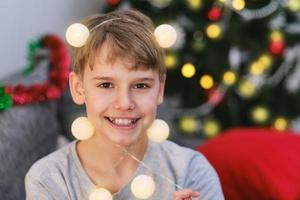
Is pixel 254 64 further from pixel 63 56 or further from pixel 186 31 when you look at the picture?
pixel 63 56

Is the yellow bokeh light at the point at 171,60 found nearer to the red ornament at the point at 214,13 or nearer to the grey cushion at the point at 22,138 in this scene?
the red ornament at the point at 214,13

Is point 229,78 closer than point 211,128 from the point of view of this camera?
Yes

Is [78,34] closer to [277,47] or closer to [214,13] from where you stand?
[214,13]

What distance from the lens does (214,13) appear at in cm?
292

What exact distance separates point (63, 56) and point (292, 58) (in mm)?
1562

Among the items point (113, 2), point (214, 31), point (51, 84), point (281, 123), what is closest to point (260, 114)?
point (281, 123)

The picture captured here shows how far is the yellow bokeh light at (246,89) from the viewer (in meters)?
3.06

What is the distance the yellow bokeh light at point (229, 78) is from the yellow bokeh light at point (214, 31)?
0.21m

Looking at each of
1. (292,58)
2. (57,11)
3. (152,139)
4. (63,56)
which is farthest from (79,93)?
(292,58)

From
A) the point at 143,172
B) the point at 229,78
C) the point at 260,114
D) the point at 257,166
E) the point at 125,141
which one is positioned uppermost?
the point at 125,141

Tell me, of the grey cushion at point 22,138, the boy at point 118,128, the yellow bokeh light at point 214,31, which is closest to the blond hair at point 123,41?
the boy at point 118,128

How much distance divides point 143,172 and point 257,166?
0.81m

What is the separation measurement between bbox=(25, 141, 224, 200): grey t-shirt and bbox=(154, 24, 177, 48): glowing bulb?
0.96 ft

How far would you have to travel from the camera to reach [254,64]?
9.87 feet
